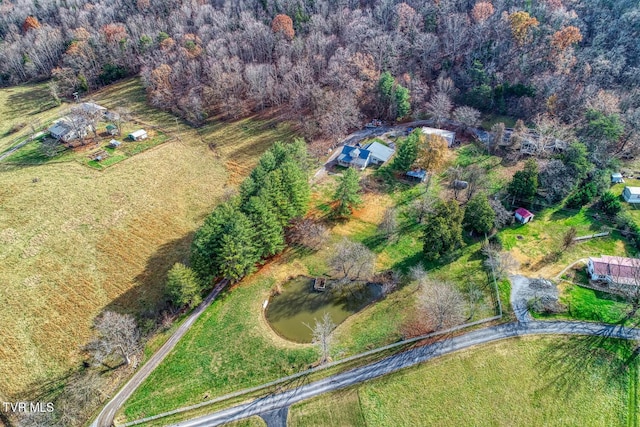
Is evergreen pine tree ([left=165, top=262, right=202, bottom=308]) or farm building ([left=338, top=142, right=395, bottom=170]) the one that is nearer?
evergreen pine tree ([left=165, top=262, right=202, bottom=308])

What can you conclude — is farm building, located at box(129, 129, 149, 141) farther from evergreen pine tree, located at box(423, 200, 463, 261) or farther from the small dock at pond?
evergreen pine tree, located at box(423, 200, 463, 261)

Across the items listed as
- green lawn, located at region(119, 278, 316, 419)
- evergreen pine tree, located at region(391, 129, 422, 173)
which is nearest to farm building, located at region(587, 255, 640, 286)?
evergreen pine tree, located at region(391, 129, 422, 173)

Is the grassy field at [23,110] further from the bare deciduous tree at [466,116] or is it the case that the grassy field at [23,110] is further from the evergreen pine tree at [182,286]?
the bare deciduous tree at [466,116]

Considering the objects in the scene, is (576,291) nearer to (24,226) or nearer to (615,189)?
(615,189)

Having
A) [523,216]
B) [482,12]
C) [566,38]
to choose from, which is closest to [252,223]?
[523,216]

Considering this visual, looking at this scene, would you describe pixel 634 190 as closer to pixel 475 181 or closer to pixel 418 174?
pixel 475 181

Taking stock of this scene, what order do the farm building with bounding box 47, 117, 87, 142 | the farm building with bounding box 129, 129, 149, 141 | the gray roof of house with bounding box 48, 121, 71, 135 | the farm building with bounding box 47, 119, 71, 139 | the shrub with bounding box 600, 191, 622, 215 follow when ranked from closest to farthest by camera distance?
A: the shrub with bounding box 600, 191, 622, 215 < the farm building with bounding box 47, 117, 87, 142 < the farm building with bounding box 47, 119, 71, 139 < the gray roof of house with bounding box 48, 121, 71, 135 < the farm building with bounding box 129, 129, 149, 141

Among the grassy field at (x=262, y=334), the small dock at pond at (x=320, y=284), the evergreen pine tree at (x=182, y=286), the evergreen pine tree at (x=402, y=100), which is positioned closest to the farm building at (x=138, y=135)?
the evergreen pine tree at (x=182, y=286)
